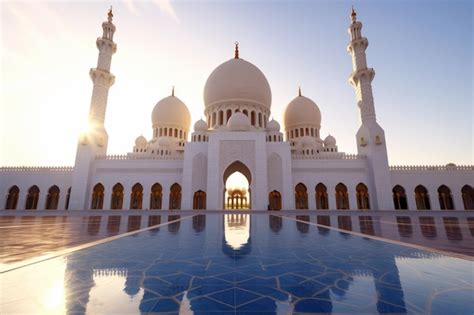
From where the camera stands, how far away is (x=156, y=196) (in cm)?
1991

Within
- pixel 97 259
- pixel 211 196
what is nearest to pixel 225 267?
pixel 97 259

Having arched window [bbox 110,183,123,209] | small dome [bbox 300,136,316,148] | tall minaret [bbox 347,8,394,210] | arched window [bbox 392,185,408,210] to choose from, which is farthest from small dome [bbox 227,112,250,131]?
arched window [bbox 392,185,408,210]

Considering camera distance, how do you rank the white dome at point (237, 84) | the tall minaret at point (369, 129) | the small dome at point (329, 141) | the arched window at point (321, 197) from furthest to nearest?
1. the small dome at point (329, 141)
2. the white dome at point (237, 84)
3. the arched window at point (321, 197)
4. the tall minaret at point (369, 129)

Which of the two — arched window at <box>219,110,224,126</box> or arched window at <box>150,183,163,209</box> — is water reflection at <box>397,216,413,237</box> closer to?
arched window at <box>150,183,163,209</box>

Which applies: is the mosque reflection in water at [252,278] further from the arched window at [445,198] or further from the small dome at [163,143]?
the arched window at [445,198]

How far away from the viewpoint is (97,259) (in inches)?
101

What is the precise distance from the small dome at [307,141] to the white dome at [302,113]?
2345 millimetres

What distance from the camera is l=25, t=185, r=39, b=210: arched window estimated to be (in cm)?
1990

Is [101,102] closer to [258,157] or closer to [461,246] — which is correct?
[258,157]

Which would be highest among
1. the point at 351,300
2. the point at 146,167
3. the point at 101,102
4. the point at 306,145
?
the point at 101,102

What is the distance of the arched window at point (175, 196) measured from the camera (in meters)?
19.1

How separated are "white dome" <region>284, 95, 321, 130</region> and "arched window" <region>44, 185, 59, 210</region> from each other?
72.9 ft

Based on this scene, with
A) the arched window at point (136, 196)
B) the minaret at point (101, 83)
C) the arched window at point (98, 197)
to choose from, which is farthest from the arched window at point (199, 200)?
the minaret at point (101, 83)

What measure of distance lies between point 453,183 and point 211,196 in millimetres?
18289
